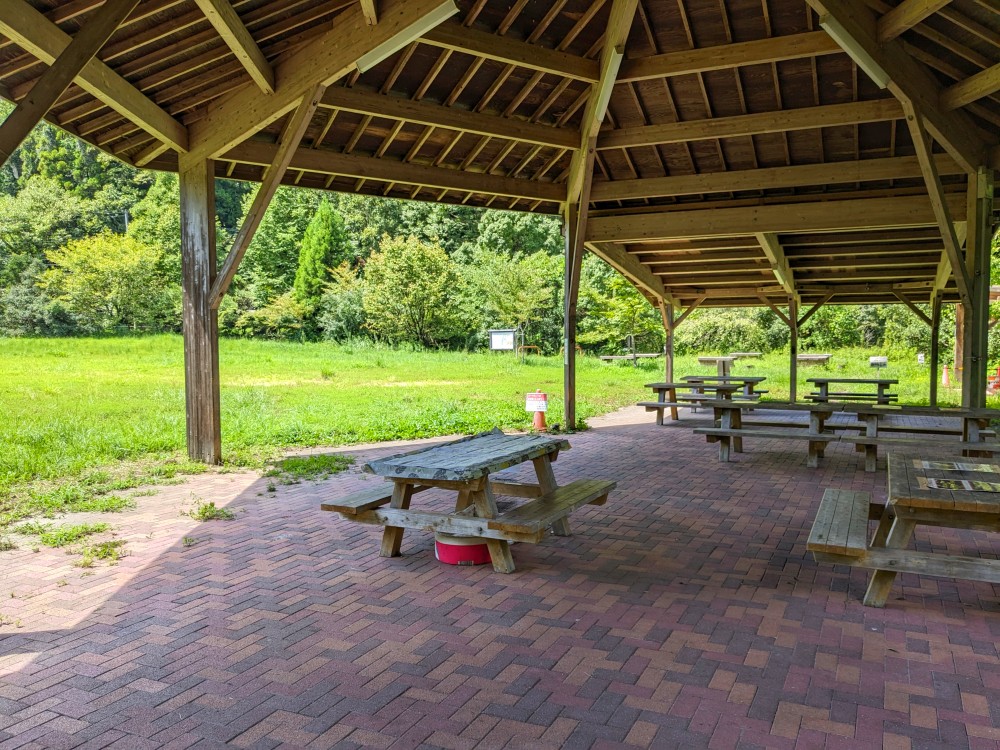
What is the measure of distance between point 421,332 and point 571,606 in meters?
30.2

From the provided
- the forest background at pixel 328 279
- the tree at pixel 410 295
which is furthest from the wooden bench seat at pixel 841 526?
the tree at pixel 410 295

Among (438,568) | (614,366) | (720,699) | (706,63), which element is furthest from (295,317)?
(720,699)

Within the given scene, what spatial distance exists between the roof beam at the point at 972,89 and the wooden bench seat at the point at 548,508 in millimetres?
6098

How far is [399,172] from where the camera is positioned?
33.6ft

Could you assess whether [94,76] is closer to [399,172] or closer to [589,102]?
[399,172]

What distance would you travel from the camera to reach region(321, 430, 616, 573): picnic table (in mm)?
4465

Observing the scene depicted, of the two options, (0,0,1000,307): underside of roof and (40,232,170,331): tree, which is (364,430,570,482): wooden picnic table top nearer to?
(0,0,1000,307): underside of roof

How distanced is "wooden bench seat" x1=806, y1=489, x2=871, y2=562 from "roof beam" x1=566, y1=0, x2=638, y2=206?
4852mm

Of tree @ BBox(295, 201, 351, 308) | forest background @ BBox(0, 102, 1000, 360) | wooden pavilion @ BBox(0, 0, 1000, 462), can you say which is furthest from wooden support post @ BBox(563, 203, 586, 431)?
tree @ BBox(295, 201, 351, 308)

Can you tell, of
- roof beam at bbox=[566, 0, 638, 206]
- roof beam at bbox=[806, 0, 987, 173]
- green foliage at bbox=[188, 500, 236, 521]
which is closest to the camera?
green foliage at bbox=[188, 500, 236, 521]

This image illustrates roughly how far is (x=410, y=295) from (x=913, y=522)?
30.0 meters

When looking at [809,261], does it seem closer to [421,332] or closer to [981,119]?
[981,119]

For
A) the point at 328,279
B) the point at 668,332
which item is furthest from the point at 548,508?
the point at 328,279

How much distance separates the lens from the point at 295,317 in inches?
1385
